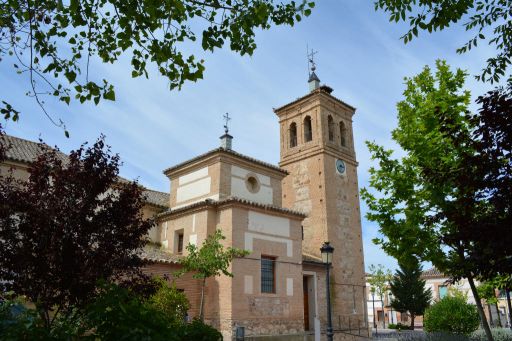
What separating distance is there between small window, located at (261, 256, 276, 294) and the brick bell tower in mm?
5113

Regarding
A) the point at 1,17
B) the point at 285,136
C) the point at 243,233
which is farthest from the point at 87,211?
the point at 285,136

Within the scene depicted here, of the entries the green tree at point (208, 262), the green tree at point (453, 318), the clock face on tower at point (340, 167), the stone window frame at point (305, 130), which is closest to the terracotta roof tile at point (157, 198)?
the green tree at point (208, 262)

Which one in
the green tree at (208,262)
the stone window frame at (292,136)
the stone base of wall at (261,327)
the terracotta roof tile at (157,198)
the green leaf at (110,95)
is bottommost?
the stone base of wall at (261,327)

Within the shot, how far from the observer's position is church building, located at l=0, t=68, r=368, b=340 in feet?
56.6

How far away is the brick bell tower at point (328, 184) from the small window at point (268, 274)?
511 cm

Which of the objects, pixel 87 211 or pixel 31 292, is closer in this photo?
pixel 31 292

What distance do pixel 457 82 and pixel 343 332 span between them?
14.8 meters

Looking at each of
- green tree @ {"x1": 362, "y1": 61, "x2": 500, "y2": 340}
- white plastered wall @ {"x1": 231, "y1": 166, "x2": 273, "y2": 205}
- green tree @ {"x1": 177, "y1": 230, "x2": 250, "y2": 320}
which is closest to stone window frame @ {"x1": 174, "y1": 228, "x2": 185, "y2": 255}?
white plastered wall @ {"x1": 231, "y1": 166, "x2": 273, "y2": 205}

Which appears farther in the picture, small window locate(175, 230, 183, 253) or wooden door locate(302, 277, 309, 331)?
wooden door locate(302, 277, 309, 331)

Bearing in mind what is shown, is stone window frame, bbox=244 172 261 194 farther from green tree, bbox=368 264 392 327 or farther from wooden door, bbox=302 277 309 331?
green tree, bbox=368 264 392 327

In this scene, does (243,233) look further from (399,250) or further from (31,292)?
(31,292)

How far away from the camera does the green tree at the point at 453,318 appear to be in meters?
16.6

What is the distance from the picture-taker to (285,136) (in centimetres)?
2831

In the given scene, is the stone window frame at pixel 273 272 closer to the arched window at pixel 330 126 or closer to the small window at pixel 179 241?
the small window at pixel 179 241
